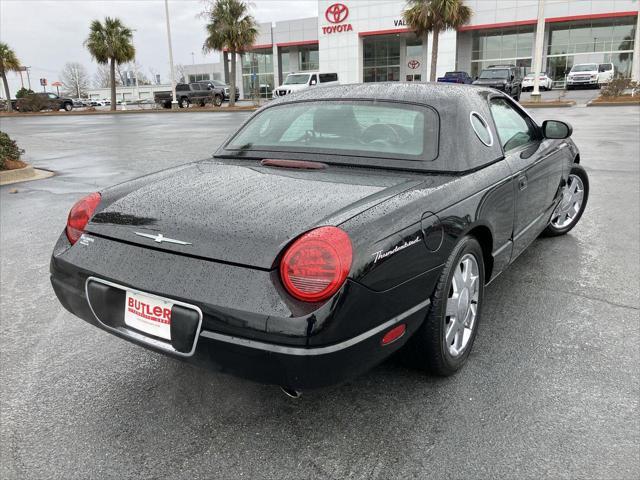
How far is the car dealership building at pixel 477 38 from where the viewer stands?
4166 cm

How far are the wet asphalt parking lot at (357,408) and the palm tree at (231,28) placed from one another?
35.0m

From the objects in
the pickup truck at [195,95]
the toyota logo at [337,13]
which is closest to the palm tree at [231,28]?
the pickup truck at [195,95]

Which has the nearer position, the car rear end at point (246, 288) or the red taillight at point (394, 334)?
the car rear end at point (246, 288)

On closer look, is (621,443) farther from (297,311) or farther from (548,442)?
(297,311)

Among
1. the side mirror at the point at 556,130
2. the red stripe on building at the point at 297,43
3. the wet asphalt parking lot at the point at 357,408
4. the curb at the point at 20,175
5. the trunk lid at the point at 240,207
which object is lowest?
the wet asphalt parking lot at the point at 357,408

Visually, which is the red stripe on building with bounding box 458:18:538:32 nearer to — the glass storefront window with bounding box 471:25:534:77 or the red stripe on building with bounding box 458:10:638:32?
the red stripe on building with bounding box 458:10:638:32

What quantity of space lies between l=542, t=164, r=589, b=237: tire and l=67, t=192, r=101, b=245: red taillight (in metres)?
4.06

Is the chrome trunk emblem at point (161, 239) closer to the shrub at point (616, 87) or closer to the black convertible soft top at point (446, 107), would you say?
the black convertible soft top at point (446, 107)

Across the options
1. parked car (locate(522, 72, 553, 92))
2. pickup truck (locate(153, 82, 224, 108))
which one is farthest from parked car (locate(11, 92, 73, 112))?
parked car (locate(522, 72, 553, 92))

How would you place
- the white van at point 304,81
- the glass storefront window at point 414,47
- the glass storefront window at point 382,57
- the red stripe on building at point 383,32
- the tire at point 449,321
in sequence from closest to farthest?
the tire at point 449,321 → the white van at point 304,81 → the red stripe on building at point 383,32 → the glass storefront window at point 414,47 → the glass storefront window at point 382,57

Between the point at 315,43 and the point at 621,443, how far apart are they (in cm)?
5625

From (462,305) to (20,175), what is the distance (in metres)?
9.22

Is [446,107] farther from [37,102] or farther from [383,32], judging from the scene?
[37,102]

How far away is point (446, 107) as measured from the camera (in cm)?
310
